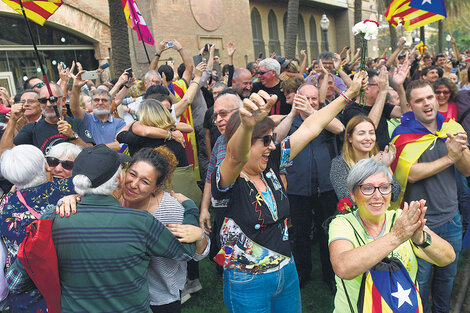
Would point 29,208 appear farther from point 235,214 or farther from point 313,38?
point 313,38

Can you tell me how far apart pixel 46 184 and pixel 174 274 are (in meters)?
1.00

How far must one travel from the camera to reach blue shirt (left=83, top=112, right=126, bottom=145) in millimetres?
4695

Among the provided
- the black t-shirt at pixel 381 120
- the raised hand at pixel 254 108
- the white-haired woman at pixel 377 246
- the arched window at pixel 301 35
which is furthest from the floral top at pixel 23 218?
the arched window at pixel 301 35

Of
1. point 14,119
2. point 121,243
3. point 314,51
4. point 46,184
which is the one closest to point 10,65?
point 14,119

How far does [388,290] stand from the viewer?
6.47ft

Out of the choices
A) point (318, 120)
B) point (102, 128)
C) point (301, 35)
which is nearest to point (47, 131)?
point (102, 128)

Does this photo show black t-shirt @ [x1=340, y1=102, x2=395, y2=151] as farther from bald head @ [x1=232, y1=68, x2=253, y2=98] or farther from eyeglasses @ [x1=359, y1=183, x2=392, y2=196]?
eyeglasses @ [x1=359, y1=183, x2=392, y2=196]

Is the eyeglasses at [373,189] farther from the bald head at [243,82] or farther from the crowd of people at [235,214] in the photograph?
the bald head at [243,82]

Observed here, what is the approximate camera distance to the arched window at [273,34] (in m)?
25.4

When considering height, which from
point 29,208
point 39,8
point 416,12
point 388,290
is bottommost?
point 388,290

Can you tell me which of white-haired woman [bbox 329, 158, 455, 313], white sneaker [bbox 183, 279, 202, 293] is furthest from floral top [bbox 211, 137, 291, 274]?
white sneaker [bbox 183, 279, 202, 293]

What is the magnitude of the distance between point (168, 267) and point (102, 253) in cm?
59

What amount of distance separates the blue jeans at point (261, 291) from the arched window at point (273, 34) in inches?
952

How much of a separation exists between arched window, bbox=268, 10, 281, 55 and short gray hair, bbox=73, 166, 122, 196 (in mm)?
24499
